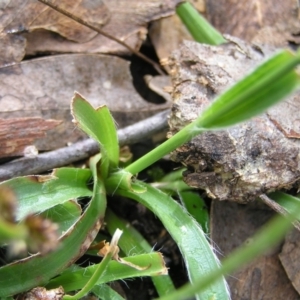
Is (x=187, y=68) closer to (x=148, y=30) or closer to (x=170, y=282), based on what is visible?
(x=148, y=30)

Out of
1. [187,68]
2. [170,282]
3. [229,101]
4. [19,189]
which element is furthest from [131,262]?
[187,68]

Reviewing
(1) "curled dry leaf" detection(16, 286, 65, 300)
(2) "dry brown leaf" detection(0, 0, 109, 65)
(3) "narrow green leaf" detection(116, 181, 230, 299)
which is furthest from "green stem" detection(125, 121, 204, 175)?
(2) "dry brown leaf" detection(0, 0, 109, 65)

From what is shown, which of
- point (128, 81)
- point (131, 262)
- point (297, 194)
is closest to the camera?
point (131, 262)

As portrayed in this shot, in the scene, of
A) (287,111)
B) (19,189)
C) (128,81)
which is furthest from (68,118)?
(287,111)

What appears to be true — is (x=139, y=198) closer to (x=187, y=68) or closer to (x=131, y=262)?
(x=131, y=262)

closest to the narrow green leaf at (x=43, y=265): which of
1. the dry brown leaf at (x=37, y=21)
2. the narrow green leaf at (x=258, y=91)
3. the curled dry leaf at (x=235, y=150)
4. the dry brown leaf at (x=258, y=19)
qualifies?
the curled dry leaf at (x=235, y=150)

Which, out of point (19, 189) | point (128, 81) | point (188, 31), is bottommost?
point (19, 189)

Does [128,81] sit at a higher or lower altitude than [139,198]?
higher

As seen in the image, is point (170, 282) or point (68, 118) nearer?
point (170, 282)

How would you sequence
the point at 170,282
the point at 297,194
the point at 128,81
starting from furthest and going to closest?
the point at 128,81, the point at 297,194, the point at 170,282
